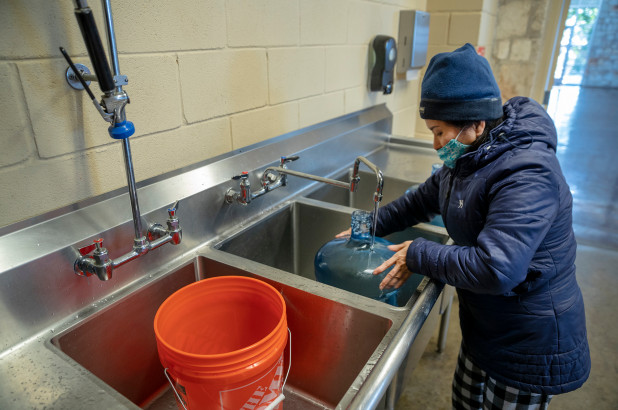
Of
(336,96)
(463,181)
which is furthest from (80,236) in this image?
(336,96)

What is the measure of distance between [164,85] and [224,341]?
64 cm

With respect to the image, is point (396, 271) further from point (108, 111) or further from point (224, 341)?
point (108, 111)

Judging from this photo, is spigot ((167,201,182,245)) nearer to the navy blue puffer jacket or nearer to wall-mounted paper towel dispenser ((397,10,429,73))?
the navy blue puffer jacket

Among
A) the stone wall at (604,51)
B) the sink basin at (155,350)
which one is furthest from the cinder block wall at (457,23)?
the sink basin at (155,350)

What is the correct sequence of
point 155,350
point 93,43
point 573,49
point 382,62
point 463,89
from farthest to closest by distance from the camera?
point 573,49 < point 382,62 < point 155,350 < point 463,89 < point 93,43

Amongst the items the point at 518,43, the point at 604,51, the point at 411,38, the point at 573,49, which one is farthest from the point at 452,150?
the point at 604,51

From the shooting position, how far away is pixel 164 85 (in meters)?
0.98

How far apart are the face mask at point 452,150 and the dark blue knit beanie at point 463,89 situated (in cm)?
6

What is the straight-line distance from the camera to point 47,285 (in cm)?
76

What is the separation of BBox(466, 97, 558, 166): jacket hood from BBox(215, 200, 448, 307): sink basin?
0.35 m

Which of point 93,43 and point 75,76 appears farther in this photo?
point 75,76

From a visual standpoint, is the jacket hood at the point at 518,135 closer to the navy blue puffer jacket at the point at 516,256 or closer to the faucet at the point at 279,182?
the navy blue puffer jacket at the point at 516,256

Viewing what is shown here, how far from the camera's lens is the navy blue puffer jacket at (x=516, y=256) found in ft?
2.55

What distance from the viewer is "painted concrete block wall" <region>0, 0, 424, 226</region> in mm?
736
